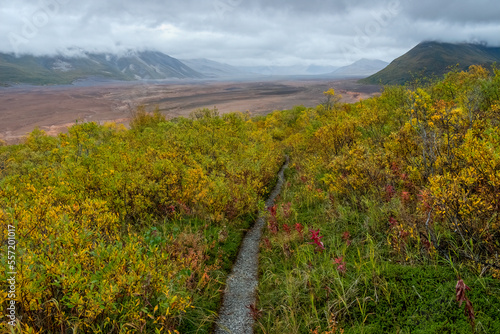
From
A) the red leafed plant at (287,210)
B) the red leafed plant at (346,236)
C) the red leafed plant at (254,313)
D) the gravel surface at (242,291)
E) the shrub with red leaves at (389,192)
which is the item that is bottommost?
the gravel surface at (242,291)

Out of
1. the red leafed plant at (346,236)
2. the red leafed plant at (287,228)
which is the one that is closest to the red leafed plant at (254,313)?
the red leafed plant at (346,236)

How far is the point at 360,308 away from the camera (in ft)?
25.8

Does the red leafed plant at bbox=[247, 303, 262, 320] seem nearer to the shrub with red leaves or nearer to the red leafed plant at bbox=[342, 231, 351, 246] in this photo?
the red leafed plant at bbox=[342, 231, 351, 246]

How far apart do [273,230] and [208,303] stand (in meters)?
6.41

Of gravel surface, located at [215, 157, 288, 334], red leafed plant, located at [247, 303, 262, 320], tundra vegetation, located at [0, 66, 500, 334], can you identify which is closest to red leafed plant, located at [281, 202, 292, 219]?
tundra vegetation, located at [0, 66, 500, 334]

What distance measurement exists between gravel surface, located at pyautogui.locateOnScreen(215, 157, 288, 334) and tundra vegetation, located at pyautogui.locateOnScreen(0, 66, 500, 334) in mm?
411

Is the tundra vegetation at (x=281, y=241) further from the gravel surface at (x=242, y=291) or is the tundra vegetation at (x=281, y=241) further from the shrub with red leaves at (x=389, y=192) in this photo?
the gravel surface at (x=242, y=291)

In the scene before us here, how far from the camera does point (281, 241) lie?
45.5 feet

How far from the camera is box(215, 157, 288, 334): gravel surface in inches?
376

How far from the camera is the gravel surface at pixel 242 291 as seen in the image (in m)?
9.55

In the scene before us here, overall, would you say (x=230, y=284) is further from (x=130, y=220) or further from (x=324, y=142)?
(x=324, y=142)

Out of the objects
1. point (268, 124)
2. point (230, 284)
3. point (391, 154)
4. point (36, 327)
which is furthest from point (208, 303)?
point (268, 124)

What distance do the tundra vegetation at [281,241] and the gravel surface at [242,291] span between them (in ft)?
1.35

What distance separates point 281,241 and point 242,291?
3432 mm
